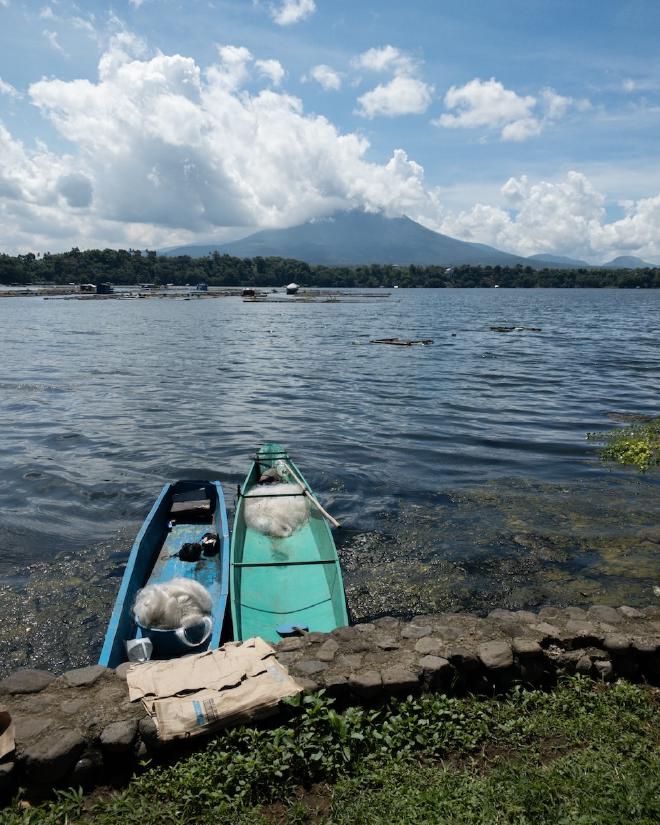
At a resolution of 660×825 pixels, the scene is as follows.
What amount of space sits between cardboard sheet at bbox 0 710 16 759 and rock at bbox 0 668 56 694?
0.69m

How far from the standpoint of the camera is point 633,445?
20.4m

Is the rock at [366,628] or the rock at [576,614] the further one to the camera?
the rock at [576,614]

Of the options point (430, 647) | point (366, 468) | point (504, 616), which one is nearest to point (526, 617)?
point (504, 616)

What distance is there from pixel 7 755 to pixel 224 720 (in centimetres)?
197

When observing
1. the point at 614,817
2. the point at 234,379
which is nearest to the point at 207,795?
the point at 614,817

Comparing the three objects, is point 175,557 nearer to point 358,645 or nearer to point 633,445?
point 358,645

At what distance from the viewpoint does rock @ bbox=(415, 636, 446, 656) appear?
711 centimetres

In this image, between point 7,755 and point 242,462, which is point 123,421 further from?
point 7,755

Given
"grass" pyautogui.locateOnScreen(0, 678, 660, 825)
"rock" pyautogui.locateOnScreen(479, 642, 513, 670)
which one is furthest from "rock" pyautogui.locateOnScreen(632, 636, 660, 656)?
"rock" pyautogui.locateOnScreen(479, 642, 513, 670)

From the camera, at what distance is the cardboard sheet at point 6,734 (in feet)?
18.0

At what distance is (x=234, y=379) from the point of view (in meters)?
38.1

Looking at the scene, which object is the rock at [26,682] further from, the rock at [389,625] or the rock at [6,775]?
the rock at [389,625]

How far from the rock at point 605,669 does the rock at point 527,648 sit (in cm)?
81

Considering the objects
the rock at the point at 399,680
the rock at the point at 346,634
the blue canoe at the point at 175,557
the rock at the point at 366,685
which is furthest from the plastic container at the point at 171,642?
the rock at the point at 399,680
